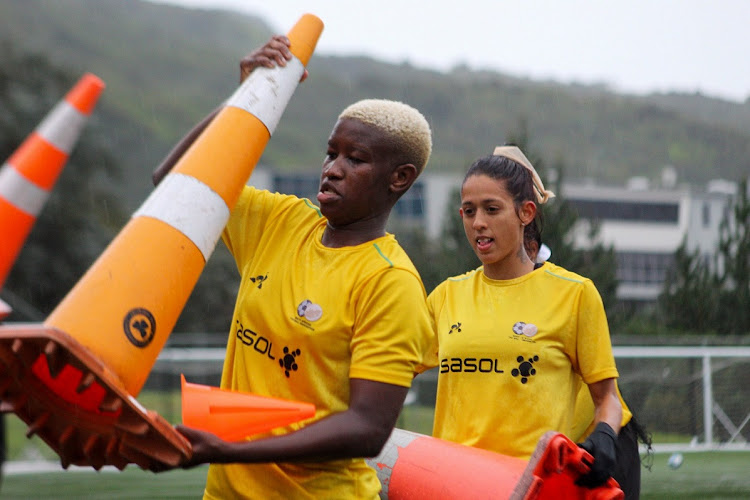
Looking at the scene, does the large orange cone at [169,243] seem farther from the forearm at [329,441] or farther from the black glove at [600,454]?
the black glove at [600,454]

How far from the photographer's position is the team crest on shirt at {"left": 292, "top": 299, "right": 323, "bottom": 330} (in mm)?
2715

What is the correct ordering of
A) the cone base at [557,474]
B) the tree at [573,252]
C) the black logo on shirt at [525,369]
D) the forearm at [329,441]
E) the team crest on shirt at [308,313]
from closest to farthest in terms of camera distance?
the forearm at [329,441], the team crest on shirt at [308,313], the cone base at [557,474], the black logo on shirt at [525,369], the tree at [573,252]

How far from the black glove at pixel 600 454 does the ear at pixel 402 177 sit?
1180 mm

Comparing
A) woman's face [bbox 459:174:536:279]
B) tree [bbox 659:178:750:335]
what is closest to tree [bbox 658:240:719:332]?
tree [bbox 659:178:750:335]

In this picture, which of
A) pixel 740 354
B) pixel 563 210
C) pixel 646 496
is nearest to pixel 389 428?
pixel 646 496

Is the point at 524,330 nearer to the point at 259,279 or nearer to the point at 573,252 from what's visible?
the point at 259,279

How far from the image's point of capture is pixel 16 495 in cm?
977

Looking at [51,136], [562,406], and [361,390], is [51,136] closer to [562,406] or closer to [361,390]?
[361,390]

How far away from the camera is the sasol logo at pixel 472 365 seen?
411 cm

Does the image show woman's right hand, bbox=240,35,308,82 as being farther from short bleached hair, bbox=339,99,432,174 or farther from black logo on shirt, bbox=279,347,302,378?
black logo on shirt, bbox=279,347,302,378

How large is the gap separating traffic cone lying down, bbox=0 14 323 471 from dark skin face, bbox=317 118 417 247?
20 centimetres

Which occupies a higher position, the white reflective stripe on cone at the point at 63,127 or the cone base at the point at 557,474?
the white reflective stripe on cone at the point at 63,127

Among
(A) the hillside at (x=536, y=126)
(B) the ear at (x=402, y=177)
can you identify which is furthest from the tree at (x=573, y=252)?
(A) the hillside at (x=536, y=126)

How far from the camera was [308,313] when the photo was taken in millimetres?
2729
